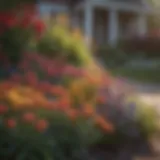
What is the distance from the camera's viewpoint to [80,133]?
19.1ft

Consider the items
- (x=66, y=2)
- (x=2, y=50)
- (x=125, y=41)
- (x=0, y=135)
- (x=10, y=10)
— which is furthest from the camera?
(x=66, y=2)

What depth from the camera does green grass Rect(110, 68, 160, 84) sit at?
55.6 ft

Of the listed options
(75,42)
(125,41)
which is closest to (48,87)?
(75,42)

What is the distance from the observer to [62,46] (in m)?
11.8

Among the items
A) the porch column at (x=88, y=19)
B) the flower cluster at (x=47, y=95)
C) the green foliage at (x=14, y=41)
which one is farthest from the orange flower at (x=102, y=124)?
the porch column at (x=88, y=19)

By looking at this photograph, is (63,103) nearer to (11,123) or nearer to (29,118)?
(29,118)

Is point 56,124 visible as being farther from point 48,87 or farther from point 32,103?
point 48,87

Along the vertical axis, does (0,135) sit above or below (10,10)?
below

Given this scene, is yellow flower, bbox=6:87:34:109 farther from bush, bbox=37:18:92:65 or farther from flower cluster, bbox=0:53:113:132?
bush, bbox=37:18:92:65

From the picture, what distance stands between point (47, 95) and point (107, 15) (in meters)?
20.6

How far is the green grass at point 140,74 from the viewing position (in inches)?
667

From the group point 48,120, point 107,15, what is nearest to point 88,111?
point 48,120

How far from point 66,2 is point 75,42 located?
1517 cm

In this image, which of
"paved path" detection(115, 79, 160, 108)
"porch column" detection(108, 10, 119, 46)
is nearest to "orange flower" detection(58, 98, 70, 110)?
"paved path" detection(115, 79, 160, 108)
